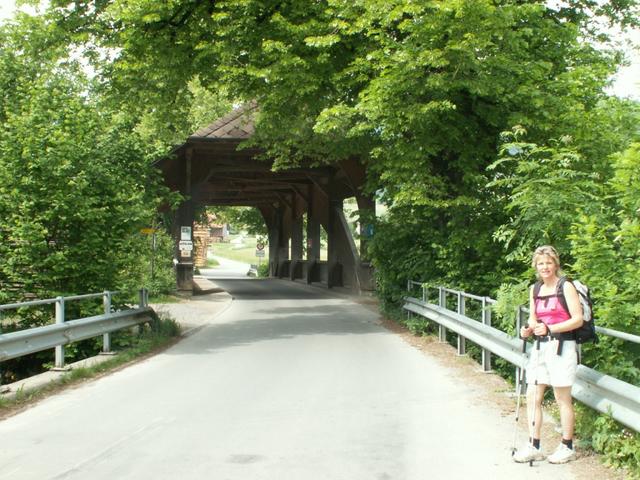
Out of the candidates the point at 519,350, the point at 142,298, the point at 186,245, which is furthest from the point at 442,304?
the point at 186,245

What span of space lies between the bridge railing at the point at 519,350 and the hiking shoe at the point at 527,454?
0.57m

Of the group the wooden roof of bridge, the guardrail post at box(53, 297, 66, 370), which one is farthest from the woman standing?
the wooden roof of bridge

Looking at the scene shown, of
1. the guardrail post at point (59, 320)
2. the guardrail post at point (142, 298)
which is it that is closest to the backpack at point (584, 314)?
the guardrail post at point (59, 320)

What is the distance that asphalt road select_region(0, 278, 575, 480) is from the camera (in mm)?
5133

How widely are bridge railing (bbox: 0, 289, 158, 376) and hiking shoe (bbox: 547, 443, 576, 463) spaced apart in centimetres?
540

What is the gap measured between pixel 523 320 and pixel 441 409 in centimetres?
126

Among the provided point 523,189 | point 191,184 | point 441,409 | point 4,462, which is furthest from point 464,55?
point 191,184

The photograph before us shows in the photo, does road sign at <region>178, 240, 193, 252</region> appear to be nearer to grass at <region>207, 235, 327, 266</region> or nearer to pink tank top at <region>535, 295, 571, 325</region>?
pink tank top at <region>535, 295, 571, 325</region>

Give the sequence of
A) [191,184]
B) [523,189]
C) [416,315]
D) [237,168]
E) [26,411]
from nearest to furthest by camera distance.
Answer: [26,411], [523,189], [416,315], [191,184], [237,168]

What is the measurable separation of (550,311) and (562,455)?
1050 mm

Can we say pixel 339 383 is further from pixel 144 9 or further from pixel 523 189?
pixel 144 9

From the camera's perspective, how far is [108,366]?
10266 millimetres

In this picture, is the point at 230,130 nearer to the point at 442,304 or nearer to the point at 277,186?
the point at 277,186

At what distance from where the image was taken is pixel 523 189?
8.34m
